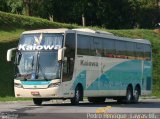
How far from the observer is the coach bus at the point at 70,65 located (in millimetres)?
29875

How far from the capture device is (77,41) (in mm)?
31109

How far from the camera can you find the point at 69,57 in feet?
100.0

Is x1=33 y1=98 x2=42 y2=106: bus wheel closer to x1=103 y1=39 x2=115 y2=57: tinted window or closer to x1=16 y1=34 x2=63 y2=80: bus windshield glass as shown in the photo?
x1=16 y1=34 x2=63 y2=80: bus windshield glass

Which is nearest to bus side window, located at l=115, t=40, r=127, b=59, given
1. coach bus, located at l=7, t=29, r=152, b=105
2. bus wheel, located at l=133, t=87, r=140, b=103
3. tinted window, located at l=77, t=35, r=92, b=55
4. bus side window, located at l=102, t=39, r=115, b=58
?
coach bus, located at l=7, t=29, r=152, b=105

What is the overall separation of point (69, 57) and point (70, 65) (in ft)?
1.47

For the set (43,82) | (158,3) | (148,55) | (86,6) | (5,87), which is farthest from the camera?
(158,3)

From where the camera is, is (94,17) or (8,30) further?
(94,17)

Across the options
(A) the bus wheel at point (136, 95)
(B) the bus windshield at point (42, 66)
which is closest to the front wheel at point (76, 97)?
(B) the bus windshield at point (42, 66)

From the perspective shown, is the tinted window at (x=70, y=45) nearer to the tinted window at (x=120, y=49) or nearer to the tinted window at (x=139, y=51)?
the tinted window at (x=120, y=49)

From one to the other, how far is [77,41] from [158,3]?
74.0 meters

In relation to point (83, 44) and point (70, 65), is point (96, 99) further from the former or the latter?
point (70, 65)

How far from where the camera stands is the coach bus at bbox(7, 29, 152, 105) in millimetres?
29875

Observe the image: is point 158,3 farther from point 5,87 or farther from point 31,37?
point 31,37

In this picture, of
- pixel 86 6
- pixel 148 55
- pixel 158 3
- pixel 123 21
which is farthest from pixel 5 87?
pixel 158 3
